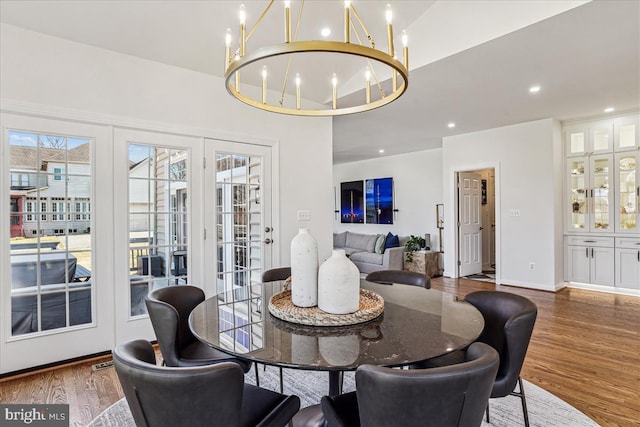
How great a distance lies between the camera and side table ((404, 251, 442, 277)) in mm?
6359

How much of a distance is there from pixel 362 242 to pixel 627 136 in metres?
4.65

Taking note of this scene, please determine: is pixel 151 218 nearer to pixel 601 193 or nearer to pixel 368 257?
pixel 368 257

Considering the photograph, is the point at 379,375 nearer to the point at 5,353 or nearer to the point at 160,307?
the point at 160,307

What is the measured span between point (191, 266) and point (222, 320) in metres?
1.95

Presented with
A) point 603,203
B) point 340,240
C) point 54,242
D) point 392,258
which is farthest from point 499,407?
point 340,240

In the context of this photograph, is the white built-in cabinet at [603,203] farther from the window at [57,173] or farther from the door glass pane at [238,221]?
the window at [57,173]

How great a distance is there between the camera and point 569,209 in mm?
5348

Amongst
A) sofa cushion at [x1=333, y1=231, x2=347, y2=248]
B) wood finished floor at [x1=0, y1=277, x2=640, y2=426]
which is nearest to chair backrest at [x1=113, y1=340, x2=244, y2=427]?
wood finished floor at [x1=0, y1=277, x2=640, y2=426]

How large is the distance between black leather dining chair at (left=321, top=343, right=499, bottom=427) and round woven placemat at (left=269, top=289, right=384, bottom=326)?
1.45 feet

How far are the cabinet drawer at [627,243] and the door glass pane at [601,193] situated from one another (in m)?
0.24

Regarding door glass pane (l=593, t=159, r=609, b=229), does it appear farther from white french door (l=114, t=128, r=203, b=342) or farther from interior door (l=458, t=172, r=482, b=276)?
white french door (l=114, t=128, r=203, b=342)

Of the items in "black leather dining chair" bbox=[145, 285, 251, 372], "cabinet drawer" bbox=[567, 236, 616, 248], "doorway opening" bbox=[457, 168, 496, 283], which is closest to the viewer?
"black leather dining chair" bbox=[145, 285, 251, 372]

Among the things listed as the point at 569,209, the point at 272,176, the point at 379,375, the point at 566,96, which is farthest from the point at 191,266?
the point at 569,209

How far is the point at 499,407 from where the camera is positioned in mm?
2135
